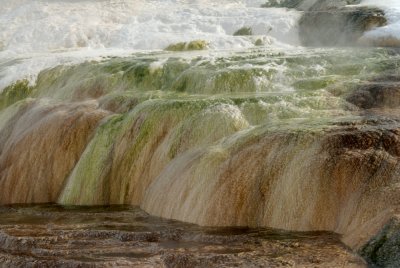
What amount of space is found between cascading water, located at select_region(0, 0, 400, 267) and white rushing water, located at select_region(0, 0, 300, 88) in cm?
212

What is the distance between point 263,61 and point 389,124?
591cm

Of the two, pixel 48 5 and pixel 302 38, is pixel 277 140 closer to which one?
pixel 302 38

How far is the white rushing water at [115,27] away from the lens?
2139 cm

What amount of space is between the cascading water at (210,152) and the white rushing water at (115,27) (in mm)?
2122

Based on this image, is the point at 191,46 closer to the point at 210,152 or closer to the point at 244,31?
the point at 244,31

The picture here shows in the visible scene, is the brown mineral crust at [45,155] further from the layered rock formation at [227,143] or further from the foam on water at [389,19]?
the foam on water at [389,19]

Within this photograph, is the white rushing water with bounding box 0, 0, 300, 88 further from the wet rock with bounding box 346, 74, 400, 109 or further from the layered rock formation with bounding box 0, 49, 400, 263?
the wet rock with bounding box 346, 74, 400, 109

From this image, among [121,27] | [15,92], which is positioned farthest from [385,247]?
[121,27]

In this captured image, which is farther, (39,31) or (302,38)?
(39,31)

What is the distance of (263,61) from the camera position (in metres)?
15.0

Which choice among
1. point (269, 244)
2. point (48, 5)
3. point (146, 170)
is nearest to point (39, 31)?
point (48, 5)

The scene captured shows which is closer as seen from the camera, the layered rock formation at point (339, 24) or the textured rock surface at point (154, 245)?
the textured rock surface at point (154, 245)

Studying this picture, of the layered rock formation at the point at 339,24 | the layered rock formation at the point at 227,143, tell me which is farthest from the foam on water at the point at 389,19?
the layered rock formation at the point at 227,143

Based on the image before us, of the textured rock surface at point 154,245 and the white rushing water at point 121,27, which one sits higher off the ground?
the white rushing water at point 121,27
